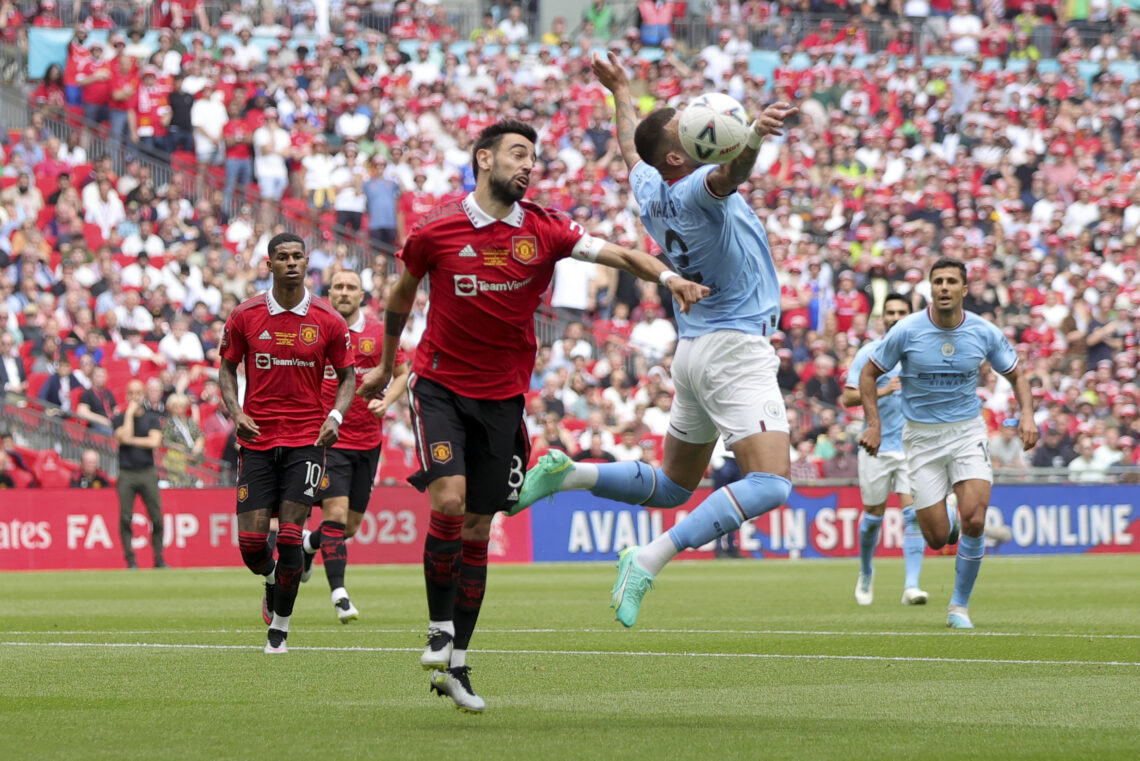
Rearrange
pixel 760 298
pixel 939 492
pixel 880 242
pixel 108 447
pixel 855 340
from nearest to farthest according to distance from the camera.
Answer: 1. pixel 760 298
2. pixel 939 492
3. pixel 108 447
4. pixel 855 340
5. pixel 880 242

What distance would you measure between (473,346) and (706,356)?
199 centimetres

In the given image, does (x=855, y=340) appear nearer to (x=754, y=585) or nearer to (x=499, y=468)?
(x=754, y=585)

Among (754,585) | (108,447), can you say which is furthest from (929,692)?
(108,447)

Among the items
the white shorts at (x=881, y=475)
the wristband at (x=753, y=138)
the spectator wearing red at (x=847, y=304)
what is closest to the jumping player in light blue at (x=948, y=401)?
the white shorts at (x=881, y=475)

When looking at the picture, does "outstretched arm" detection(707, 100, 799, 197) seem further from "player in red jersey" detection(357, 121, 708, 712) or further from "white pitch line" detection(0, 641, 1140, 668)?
"white pitch line" detection(0, 641, 1140, 668)

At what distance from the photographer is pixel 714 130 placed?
9.05m

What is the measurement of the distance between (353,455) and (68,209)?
565 inches

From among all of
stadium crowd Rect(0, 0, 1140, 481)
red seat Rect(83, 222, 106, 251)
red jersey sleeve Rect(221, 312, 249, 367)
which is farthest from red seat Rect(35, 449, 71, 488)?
red jersey sleeve Rect(221, 312, 249, 367)

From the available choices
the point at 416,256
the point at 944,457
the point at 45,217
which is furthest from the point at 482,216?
the point at 45,217

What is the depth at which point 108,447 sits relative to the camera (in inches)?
985

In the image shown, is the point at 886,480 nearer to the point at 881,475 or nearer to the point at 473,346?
the point at 881,475

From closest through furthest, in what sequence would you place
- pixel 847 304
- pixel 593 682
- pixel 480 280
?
1. pixel 480 280
2. pixel 593 682
3. pixel 847 304

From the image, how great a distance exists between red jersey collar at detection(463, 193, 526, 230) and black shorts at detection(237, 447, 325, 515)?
12.1 ft

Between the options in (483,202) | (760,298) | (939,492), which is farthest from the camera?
(939,492)
